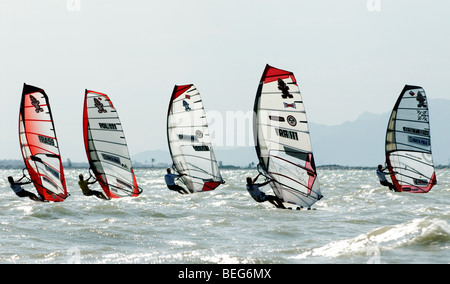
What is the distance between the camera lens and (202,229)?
34.7 ft

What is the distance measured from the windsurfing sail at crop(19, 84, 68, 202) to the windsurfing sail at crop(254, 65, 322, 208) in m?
5.10

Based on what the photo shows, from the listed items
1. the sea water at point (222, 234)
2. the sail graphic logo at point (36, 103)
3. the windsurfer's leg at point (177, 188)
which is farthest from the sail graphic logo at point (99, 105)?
the windsurfer's leg at point (177, 188)

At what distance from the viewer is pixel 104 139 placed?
54.0 feet

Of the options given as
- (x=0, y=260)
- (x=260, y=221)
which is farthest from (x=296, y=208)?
(x=0, y=260)

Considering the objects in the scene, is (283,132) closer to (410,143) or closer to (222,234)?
(222,234)

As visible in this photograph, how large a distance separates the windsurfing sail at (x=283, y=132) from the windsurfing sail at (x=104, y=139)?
477 centimetres

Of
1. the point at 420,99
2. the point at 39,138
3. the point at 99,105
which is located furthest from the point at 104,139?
the point at 420,99

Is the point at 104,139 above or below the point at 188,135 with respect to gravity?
above

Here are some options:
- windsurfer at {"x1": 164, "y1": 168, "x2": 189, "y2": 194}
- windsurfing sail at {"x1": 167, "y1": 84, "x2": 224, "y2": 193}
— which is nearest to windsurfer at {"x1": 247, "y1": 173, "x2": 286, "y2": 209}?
windsurfer at {"x1": 164, "y1": 168, "x2": 189, "y2": 194}

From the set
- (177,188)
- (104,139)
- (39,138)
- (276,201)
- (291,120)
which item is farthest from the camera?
(177,188)

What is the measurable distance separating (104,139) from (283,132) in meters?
5.49
